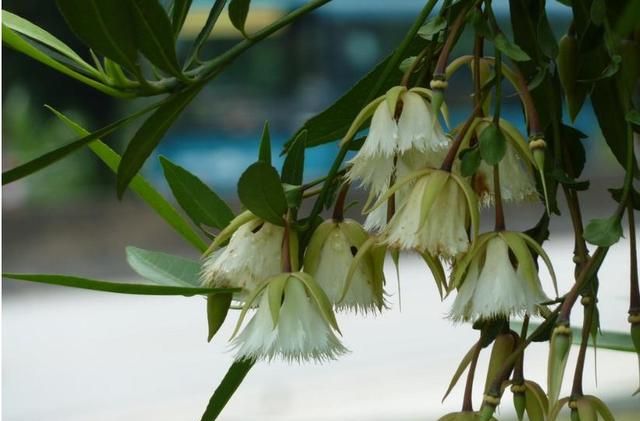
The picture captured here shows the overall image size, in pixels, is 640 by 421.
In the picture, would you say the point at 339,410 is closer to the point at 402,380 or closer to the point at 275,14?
the point at 402,380

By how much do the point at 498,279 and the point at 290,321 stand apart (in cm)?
7

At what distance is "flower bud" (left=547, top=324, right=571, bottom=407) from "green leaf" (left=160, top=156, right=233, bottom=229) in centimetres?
16

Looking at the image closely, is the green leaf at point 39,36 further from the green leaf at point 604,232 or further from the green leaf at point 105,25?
the green leaf at point 604,232

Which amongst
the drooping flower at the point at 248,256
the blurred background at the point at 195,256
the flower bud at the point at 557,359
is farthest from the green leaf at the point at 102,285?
the blurred background at the point at 195,256

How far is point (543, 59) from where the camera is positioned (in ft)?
1.43

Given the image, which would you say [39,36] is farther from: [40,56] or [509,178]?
[509,178]

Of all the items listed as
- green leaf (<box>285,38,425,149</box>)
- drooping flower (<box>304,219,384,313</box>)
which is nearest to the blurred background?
green leaf (<box>285,38,425,149</box>)

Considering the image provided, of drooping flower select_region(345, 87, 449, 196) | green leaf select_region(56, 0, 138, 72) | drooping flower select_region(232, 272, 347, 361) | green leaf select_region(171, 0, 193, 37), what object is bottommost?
drooping flower select_region(232, 272, 347, 361)

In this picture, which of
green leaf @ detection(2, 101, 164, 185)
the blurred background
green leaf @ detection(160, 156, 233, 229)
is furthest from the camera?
the blurred background

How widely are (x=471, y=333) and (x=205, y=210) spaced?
13.0 feet

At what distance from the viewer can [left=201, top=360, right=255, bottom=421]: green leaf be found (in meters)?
0.44

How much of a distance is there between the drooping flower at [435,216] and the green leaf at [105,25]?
0.10 meters

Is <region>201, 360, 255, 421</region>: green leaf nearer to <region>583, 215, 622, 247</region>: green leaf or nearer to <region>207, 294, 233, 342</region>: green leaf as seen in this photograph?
<region>207, 294, 233, 342</region>: green leaf

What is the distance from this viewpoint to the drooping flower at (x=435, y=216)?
1.23 feet
